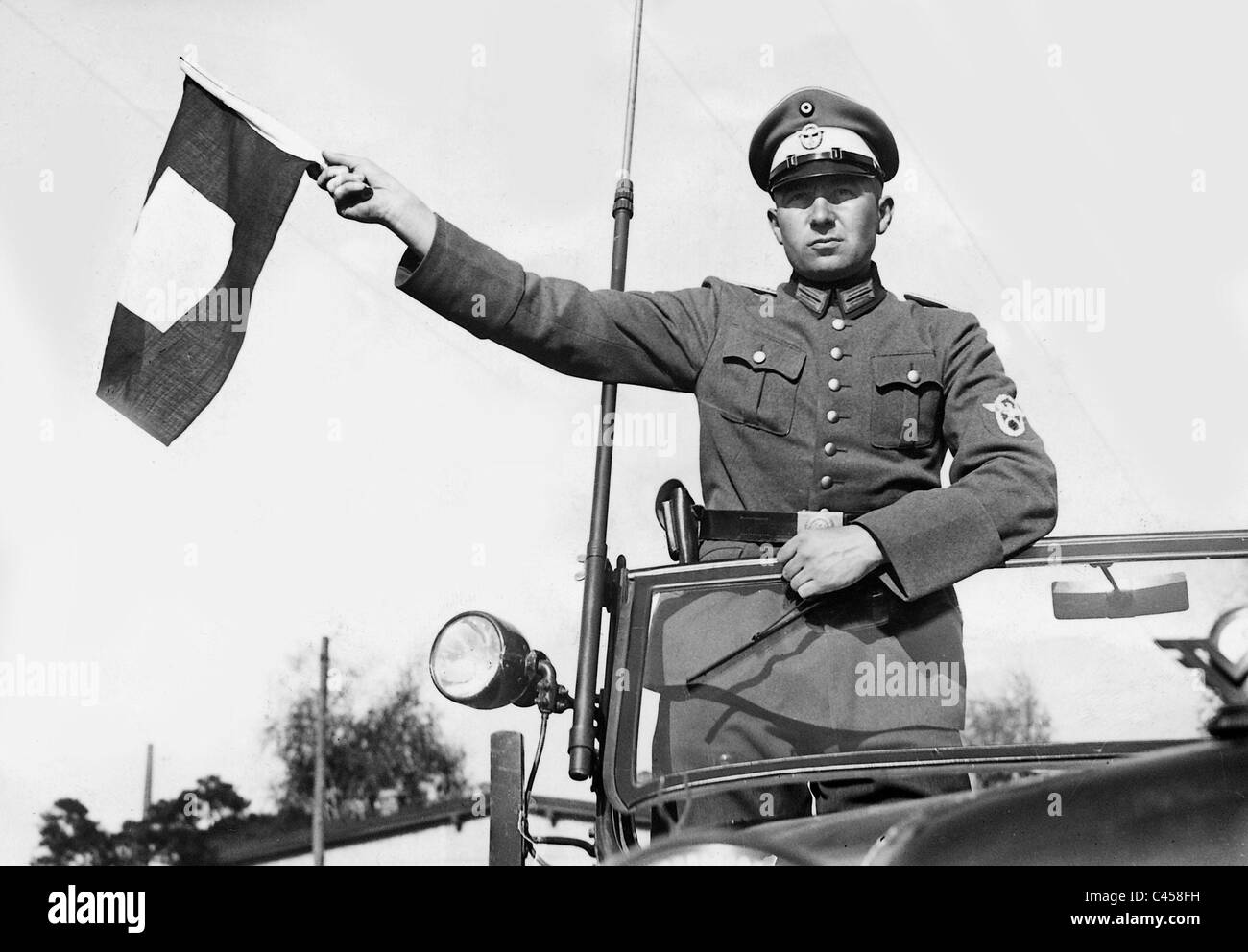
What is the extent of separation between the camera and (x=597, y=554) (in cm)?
317

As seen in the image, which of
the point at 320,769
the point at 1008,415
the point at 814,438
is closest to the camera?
the point at 1008,415

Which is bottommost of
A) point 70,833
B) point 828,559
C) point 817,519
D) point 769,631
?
point 70,833

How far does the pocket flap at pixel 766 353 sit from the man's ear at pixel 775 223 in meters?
0.25

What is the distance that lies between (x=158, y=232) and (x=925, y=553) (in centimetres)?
193

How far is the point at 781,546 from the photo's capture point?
3170 millimetres

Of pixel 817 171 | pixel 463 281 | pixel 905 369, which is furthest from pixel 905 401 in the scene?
pixel 463 281

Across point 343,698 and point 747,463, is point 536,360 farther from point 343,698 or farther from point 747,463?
point 343,698

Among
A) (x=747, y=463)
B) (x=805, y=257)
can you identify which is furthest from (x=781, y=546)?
(x=805, y=257)

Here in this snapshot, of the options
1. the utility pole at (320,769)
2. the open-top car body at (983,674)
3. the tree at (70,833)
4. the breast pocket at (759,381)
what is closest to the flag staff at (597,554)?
the open-top car body at (983,674)

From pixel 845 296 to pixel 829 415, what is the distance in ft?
1.02

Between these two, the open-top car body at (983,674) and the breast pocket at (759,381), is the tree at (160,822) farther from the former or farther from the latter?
the breast pocket at (759,381)

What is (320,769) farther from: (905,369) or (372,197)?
(905,369)

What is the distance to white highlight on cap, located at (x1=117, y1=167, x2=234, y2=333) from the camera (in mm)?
3516
